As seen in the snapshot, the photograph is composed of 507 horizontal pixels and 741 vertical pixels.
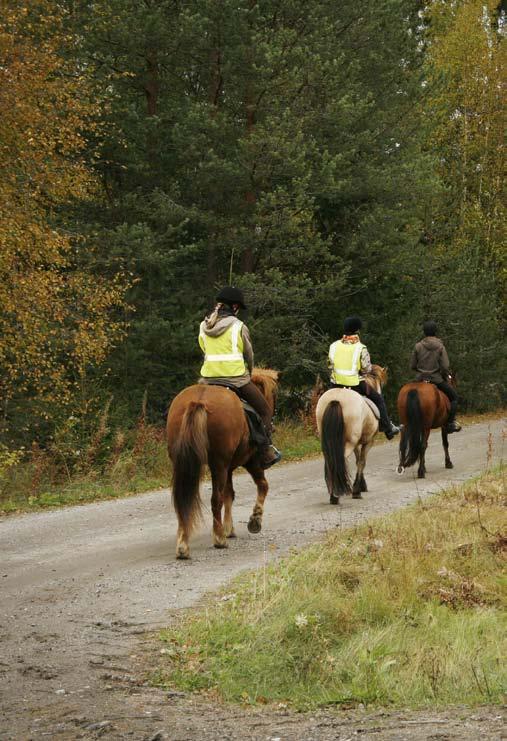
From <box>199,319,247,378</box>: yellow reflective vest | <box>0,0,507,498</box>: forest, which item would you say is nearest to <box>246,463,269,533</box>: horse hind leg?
<box>199,319,247,378</box>: yellow reflective vest

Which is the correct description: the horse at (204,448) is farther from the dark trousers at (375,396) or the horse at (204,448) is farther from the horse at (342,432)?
the dark trousers at (375,396)

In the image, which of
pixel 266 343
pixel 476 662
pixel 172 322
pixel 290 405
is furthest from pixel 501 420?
pixel 476 662

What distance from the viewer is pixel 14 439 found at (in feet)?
60.2

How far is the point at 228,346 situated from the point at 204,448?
1307mm

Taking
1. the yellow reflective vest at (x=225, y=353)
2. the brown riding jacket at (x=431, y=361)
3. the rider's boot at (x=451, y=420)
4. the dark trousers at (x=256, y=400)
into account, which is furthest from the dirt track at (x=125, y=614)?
the rider's boot at (x=451, y=420)

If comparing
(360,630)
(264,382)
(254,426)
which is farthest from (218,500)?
(360,630)

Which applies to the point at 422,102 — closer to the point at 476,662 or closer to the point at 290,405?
the point at 290,405

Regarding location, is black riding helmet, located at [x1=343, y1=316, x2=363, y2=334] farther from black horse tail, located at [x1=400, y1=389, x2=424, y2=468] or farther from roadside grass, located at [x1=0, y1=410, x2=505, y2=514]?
roadside grass, located at [x1=0, y1=410, x2=505, y2=514]

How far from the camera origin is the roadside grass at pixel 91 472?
48.1 ft

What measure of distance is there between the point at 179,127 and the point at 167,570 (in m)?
13.4

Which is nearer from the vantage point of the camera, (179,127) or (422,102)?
(179,127)

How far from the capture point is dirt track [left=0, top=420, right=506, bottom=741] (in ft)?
17.3

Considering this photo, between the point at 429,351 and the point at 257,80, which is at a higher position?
the point at 257,80

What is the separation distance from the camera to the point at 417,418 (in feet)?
55.4
